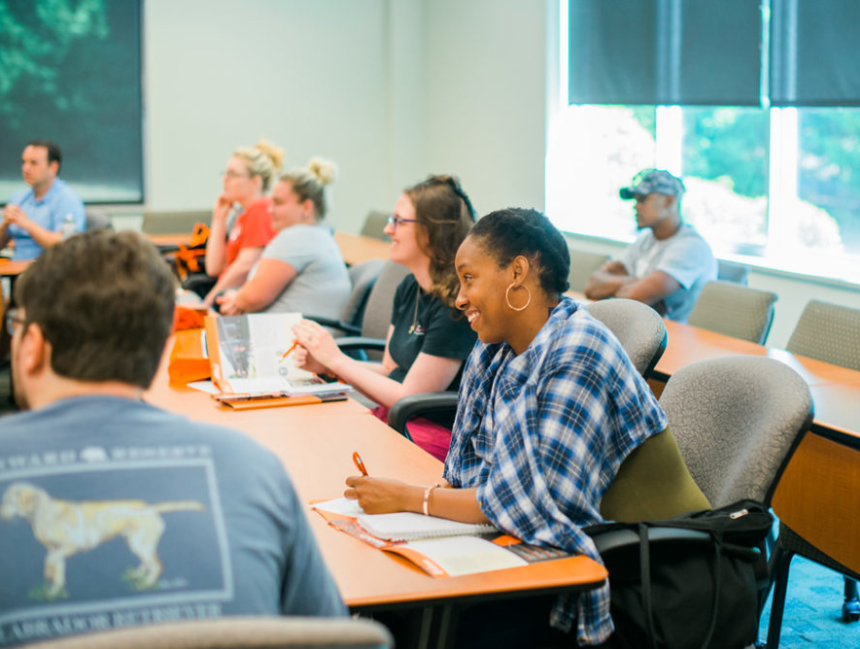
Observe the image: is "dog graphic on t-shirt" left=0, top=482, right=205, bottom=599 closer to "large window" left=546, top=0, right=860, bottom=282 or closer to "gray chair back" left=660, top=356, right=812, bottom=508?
"gray chair back" left=660, top=356, right=812, bottom=508

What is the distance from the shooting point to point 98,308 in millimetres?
989

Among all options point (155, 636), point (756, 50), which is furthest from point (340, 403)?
point (756, 50)

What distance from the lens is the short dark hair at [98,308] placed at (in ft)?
3.25

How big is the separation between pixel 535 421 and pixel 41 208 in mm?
5381

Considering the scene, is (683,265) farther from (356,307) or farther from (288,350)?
(288,350)

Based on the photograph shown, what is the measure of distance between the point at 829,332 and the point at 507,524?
207 cm

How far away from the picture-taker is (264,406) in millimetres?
2523

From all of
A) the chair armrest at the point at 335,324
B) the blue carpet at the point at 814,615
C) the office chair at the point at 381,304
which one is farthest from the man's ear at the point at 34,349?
the chair armrest at the point at 335,324

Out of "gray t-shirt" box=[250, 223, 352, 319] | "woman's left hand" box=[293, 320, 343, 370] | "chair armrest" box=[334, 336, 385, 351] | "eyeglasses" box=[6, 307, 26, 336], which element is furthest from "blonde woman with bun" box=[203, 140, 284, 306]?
"eyeglasses" box=[6, 307, 26, 336]

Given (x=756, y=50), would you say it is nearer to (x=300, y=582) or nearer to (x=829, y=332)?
(x=829, y=332)

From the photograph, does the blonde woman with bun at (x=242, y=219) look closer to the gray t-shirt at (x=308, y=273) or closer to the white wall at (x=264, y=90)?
the gray t-shirt at (x=308, y=273)

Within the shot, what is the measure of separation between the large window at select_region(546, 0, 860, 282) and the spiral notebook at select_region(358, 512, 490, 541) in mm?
3738

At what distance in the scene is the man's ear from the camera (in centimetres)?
101

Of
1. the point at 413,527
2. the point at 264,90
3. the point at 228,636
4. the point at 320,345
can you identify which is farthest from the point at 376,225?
the point at 228,636
